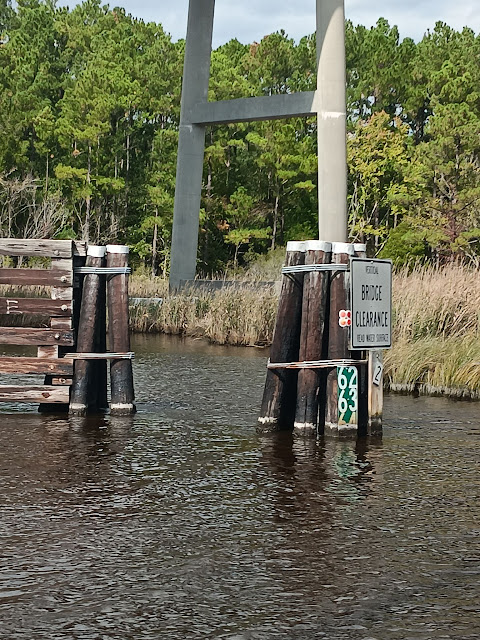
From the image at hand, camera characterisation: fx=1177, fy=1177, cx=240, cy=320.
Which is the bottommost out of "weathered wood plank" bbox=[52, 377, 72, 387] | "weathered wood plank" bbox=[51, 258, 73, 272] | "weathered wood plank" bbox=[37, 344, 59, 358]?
"weathered wood plank" bbox=[52, 377, 72, 387]

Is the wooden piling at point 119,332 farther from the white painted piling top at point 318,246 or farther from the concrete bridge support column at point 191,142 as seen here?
the concrete bridge support column at point 191,142

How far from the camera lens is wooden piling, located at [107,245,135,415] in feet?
34.4

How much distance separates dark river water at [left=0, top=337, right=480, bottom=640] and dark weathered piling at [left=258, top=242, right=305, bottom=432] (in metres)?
0.28

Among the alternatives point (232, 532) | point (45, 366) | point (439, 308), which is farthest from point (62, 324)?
point (439, 308)

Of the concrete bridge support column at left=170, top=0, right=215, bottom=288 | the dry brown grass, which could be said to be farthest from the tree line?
the dry brown grass

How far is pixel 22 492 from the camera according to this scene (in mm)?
7191

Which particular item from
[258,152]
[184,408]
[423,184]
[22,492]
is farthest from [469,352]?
[258,152]

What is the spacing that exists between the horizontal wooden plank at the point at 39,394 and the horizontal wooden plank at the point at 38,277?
0.93 m

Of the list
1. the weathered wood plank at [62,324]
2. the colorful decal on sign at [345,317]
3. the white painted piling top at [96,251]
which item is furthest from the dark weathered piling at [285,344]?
the weathered wood plank at [62,324]

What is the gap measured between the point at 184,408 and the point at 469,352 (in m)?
3.71

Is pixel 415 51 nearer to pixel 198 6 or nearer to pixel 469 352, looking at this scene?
pixel 198 6

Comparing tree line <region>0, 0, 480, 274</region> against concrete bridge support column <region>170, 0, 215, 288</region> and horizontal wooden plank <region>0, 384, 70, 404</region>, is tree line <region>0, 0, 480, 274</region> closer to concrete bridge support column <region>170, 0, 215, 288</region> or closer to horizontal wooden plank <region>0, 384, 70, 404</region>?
concrete bridge support column <region>170, 0, 215, 288</region>

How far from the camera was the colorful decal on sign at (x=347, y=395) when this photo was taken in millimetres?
9320

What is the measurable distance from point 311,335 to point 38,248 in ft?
8.91
